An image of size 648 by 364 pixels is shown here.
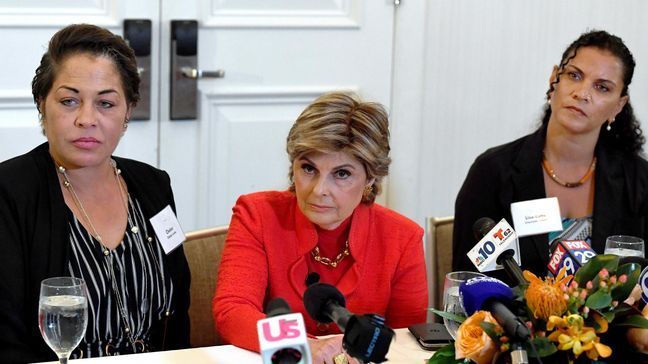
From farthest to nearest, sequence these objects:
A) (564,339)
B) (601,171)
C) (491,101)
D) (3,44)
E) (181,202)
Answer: (491,101) < (181,202) < (3,44) < (601,171) < (564,339)

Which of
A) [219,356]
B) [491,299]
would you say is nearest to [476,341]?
[491,299]

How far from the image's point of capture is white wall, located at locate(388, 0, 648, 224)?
4516 millimetres

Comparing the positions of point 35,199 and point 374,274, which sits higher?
point 35,199

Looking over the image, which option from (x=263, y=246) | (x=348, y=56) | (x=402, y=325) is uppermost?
(x=348, y=56)

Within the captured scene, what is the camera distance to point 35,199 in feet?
8.77

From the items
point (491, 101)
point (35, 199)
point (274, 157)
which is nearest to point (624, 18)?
point (491, 101)

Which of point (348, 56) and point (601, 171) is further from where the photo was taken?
point (348, 56)

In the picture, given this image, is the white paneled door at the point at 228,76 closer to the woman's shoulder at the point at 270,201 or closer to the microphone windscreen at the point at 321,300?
the woman's shoulder at the point at 270,201

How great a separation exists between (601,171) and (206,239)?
135 centimetres

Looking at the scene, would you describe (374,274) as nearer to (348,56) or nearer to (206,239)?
(206,239)

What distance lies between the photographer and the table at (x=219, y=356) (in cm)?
237

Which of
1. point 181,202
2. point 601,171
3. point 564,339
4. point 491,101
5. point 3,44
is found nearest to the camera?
point 564,339

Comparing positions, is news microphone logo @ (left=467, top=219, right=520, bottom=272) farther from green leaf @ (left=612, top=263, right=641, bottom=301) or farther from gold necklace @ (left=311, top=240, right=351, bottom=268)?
gold necklace @ (left=311, top=240, right=351, bottom=268)

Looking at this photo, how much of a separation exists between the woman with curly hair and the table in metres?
0.84
